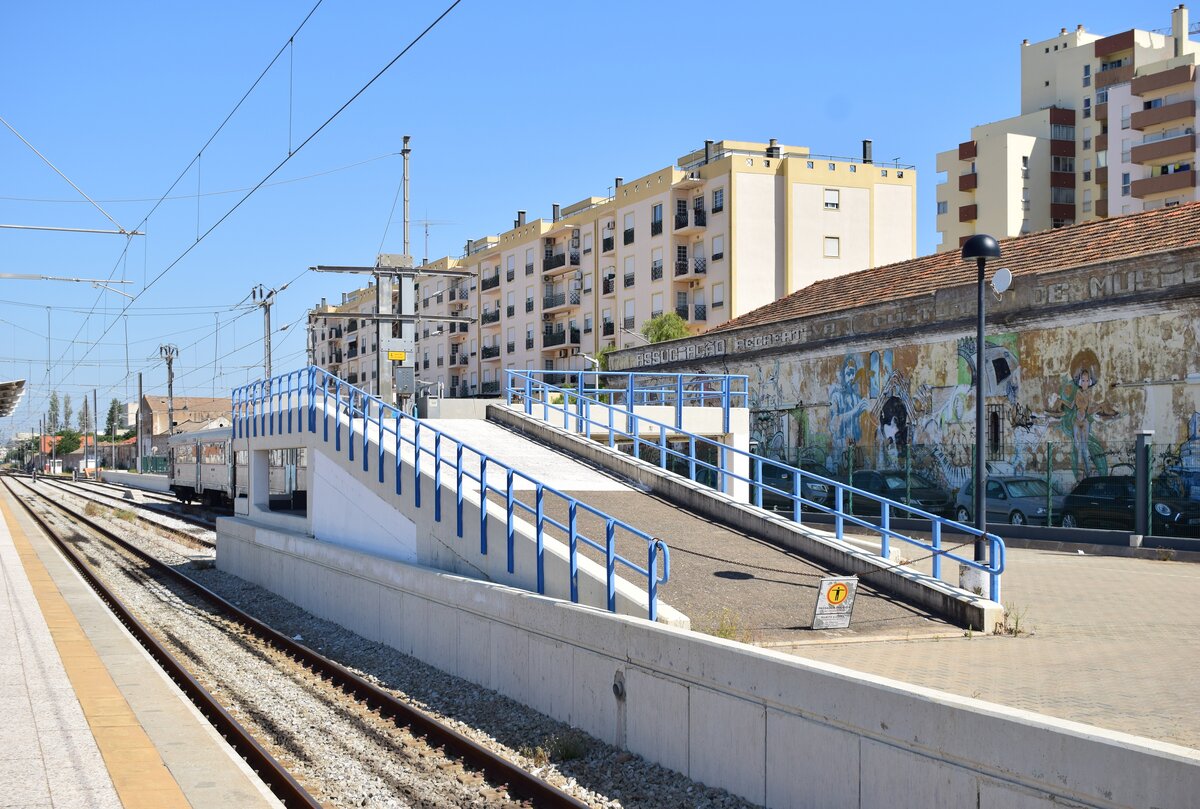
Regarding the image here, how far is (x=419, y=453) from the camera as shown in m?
15.4

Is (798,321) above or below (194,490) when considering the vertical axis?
above

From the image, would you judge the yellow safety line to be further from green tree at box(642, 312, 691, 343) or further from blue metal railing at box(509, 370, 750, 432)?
green tree at box(642, 312, 691, 343)

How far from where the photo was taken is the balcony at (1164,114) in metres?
66.1

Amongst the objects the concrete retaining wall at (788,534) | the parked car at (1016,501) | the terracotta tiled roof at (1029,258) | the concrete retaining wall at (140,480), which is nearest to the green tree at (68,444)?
the concrete retaining wall at (140,480)

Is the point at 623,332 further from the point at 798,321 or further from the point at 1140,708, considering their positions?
the point at 1140,708

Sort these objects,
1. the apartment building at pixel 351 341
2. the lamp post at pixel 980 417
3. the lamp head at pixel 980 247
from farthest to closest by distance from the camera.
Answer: the apartment building at pixel 351 341, the lamp head at pixel 980 247, the lamp post at pixel 980 417

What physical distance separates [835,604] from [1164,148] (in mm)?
66268

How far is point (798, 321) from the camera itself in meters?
33.1

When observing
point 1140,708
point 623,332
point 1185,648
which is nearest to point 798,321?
point 1185,648

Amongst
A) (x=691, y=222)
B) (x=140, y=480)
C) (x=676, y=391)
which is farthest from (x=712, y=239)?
(x=140, y=480)

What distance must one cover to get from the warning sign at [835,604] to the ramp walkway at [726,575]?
0.10 m

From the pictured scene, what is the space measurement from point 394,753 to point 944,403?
67.0ft

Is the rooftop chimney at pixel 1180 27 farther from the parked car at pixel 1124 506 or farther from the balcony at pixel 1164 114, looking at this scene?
the parked car at pixel 1124 506

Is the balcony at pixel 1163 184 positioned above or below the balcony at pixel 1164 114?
below
